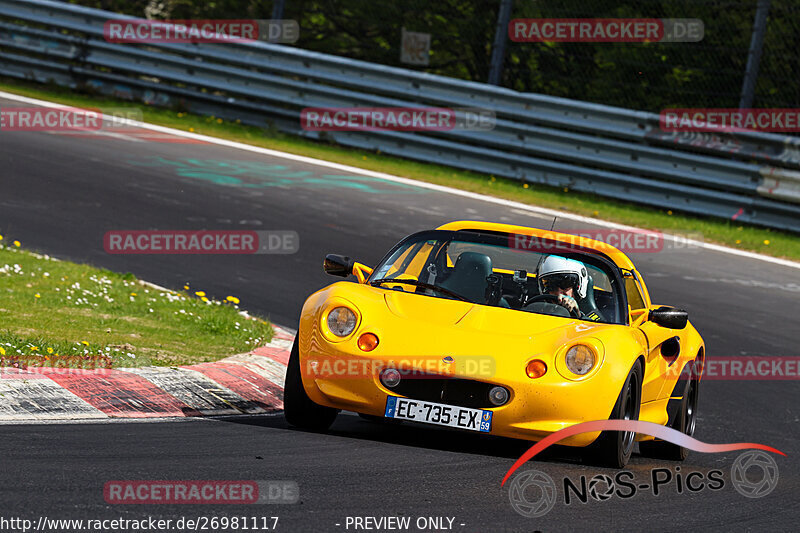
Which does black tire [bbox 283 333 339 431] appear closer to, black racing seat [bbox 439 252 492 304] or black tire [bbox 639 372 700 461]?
black racing seat [bbox 439 252 492 304]

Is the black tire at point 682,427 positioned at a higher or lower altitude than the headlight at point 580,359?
lower

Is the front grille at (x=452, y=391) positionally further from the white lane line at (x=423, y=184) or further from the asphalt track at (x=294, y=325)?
the white lane line at (x=423, y=184)

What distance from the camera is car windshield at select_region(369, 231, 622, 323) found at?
285 inches

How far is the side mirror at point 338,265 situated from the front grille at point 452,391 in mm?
1249

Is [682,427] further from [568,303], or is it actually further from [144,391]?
[144,391]

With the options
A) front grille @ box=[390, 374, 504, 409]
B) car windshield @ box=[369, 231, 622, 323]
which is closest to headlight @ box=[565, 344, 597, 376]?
front grille @ box=[390, 374, 504, 409]

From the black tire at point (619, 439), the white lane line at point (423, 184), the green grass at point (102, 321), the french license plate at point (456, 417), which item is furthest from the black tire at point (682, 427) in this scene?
the white lane line at point (423, 184)

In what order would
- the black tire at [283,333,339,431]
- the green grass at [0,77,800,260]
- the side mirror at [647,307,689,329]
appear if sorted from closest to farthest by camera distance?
the black tire at [283,333,339,431] < the side mirror at [647,307,689,329] < the green grass at [0,77,800,260]

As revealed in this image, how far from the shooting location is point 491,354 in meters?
6.31

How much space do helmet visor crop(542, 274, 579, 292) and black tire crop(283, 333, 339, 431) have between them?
1594 millimetres

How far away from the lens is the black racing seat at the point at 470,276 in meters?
7.34

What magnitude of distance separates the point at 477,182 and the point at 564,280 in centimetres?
871

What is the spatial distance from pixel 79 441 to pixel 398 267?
249 cm

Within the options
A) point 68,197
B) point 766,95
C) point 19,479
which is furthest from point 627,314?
point 766,95
